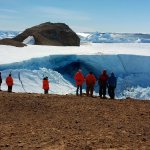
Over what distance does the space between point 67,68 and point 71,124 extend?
2132 centimetres

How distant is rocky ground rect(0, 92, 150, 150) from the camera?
816 cm

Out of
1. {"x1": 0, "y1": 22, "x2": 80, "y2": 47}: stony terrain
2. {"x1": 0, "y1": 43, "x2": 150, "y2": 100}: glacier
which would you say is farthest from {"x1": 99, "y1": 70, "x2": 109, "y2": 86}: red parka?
{"x1": 0, "y1": 22, "x2": 80, "y2": 47}: stony terrain

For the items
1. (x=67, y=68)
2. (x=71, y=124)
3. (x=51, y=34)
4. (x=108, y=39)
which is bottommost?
(x=71, y=124)

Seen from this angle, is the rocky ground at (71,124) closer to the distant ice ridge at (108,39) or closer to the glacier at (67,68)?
the glacier at (67,68)

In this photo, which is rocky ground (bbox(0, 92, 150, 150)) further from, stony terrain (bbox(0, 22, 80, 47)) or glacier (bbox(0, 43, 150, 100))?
stony terrain (bbox(0, 22, 80, 47))

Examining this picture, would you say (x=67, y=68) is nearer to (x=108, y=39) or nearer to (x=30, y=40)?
(x=30, y=40)

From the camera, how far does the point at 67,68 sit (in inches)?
1231

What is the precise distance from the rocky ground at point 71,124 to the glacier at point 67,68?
30.6 ft

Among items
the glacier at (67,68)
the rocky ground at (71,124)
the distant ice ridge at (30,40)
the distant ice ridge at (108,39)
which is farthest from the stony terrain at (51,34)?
the distant ice ridge at (108,39)

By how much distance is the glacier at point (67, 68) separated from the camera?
24.0 metres

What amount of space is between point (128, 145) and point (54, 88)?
633 inches

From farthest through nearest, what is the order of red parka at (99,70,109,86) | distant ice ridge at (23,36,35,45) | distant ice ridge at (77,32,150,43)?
1. distant ice ridge at (77,32,150,43)
2. distant ice ridge at (23,36,35,45)
3. red parka at (99,70,109,86)

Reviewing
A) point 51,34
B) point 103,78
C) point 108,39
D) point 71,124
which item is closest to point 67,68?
point 103,78

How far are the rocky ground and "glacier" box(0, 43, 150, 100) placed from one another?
932cm
